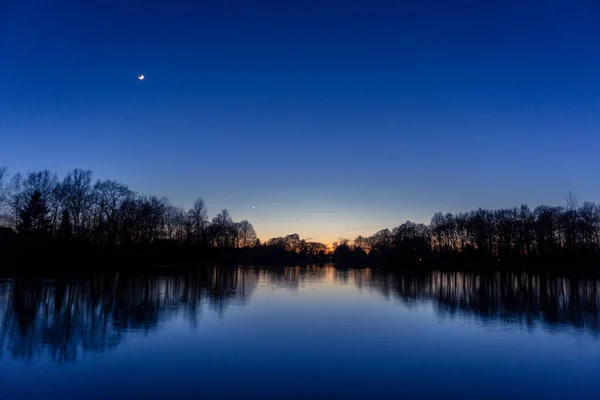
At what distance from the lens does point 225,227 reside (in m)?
133

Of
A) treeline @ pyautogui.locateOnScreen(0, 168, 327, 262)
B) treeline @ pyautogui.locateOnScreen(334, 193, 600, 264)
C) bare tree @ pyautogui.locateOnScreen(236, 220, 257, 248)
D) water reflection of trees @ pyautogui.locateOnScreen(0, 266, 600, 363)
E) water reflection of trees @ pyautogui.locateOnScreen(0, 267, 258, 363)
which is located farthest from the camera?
bare tree @ pyautogui.locateOnScreen(236, 220, 257, 248)

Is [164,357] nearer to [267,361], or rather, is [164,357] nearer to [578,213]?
[267,361]

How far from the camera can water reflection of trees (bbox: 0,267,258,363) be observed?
15438 millimetres

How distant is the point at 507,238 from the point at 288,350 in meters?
99.9

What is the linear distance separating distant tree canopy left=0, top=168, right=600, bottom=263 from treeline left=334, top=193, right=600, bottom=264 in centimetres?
21

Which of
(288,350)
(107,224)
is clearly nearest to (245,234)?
(107,224)

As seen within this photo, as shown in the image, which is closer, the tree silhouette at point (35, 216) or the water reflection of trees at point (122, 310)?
the water reflection of trees at point (122, 310)

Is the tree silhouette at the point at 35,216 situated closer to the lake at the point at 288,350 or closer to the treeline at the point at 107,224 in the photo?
the treeline at the point at 107,224

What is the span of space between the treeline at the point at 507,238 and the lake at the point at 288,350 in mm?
71503

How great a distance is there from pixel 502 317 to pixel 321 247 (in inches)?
6864

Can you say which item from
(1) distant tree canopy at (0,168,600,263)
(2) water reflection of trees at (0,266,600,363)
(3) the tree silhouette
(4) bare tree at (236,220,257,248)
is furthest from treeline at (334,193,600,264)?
(3) the tree silhouette

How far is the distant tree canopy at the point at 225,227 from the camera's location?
65.9 m

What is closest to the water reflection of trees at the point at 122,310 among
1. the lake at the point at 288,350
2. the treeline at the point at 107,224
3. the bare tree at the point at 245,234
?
the lake at the point at 288,350

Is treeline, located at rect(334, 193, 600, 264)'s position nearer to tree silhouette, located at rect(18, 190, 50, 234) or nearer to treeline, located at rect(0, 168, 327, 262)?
treeline, located at rect(0, 168, 327, 262)
